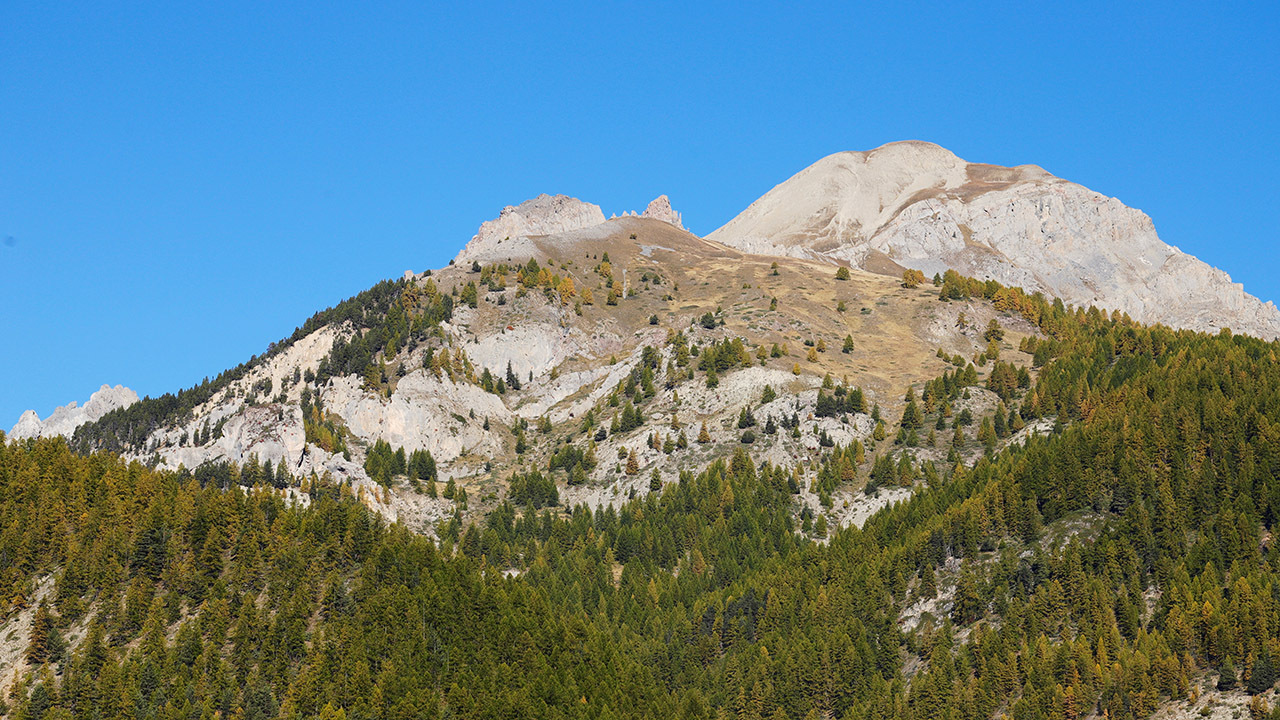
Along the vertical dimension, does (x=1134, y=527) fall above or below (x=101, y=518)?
below

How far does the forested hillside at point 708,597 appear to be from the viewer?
431 ft

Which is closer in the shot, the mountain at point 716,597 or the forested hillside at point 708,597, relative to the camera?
the mountain at point 716,597

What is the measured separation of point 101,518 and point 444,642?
4524cm

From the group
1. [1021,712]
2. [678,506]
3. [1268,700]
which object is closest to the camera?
[1268,700]

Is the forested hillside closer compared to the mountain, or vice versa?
the mountain

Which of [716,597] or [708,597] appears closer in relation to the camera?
[716,597]

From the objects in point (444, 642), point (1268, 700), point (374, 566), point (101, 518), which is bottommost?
point (1268, 700)

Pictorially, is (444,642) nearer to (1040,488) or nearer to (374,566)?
(374,566)

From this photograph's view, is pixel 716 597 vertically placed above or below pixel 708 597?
below

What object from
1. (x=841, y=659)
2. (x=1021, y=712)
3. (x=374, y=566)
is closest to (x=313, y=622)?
(x=374, y=566)

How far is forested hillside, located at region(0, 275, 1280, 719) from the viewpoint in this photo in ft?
431

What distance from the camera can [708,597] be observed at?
173 meters

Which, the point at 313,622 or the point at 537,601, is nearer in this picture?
the point at 313,622

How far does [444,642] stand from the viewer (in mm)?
139750
